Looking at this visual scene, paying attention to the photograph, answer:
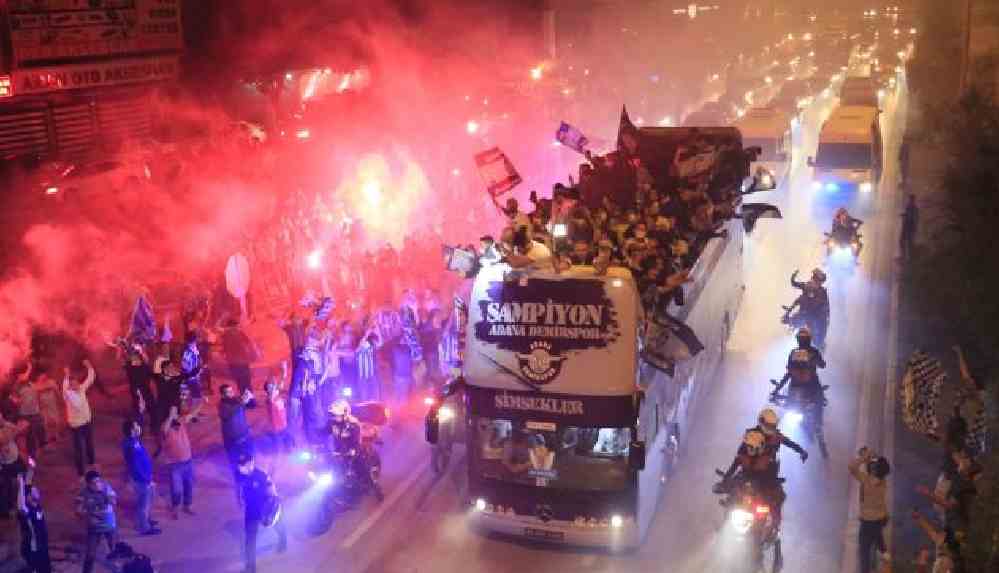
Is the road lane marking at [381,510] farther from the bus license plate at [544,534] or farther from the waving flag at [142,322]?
the waving flag at [142,322]

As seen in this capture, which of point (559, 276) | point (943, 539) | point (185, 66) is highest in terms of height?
point (185, 66)

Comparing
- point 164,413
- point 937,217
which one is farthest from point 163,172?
point 937,217

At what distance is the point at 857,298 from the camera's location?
19547 mm

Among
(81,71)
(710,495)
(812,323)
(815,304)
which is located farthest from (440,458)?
(81,71)

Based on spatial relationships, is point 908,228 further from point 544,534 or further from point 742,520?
point 544,534

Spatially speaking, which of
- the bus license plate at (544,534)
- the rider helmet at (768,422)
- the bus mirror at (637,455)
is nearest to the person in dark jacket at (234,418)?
the bus license plate at (544,534)

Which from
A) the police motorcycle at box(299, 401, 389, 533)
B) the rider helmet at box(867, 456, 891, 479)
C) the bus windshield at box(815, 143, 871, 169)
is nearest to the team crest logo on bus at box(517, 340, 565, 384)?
the police motorcycle at box(299, 401, 389, 533)

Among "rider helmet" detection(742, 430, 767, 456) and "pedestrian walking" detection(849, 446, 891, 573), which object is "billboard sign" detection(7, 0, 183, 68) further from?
"pedestrian walking" detection(849, 446, 891, 573)

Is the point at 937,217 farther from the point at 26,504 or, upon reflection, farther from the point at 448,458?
the point at 26,504

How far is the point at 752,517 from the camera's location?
373 inches

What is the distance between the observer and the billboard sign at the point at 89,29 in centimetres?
2152

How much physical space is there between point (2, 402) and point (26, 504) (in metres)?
3.10

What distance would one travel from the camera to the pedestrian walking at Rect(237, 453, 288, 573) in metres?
10.0

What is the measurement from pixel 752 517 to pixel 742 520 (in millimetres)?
134
